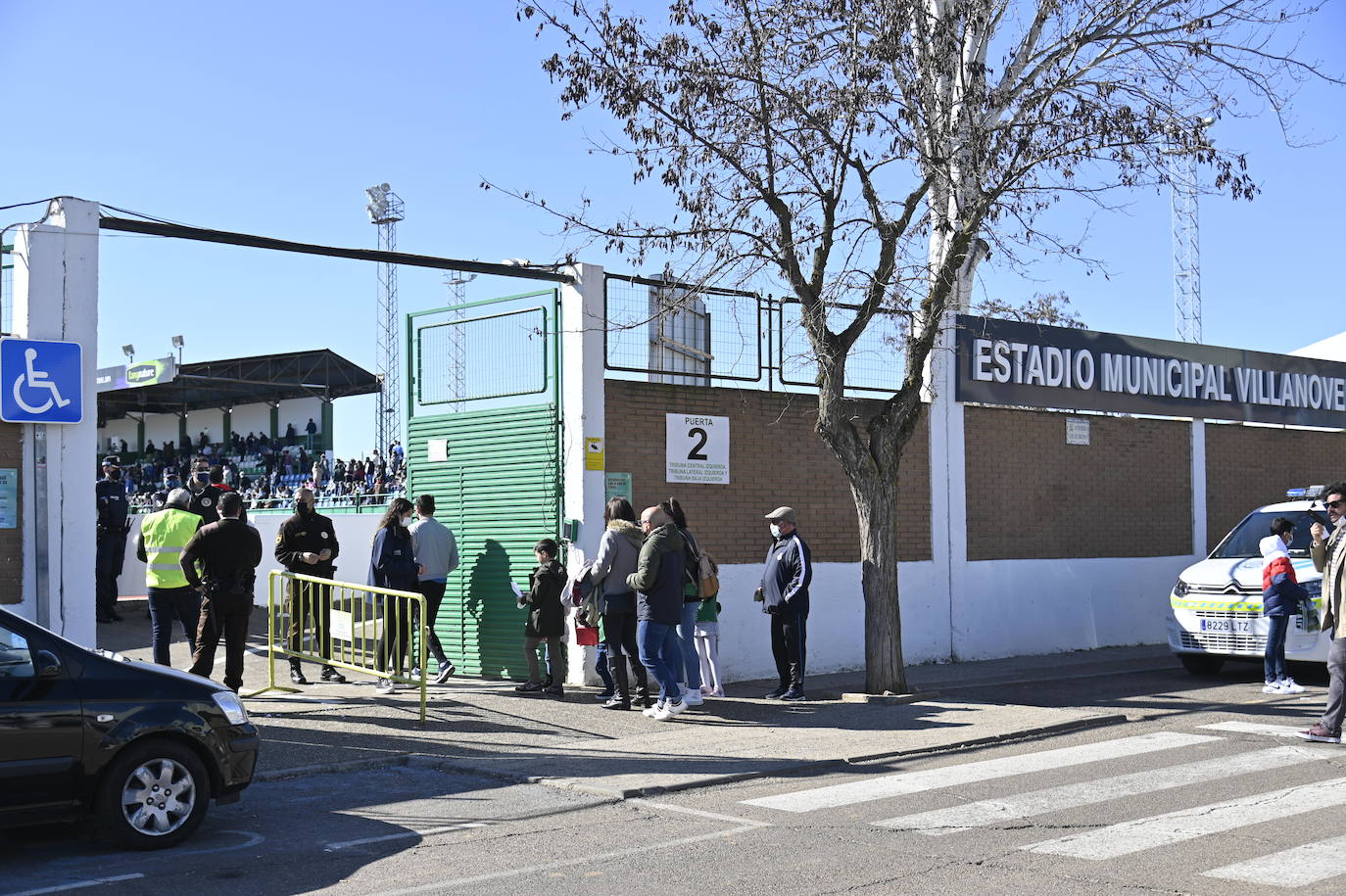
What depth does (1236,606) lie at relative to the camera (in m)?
14.2

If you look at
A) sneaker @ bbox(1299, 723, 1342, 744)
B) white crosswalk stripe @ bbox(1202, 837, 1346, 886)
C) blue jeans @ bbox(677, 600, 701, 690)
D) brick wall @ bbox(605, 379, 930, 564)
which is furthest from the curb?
brick wall @ bbox(605, 379, 930, 564)

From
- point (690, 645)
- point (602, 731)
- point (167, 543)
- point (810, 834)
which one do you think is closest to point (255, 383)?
point (167, 543)

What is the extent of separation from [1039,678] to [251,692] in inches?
333

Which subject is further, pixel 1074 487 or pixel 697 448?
pixel 1074 487

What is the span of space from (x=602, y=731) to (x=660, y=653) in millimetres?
1006

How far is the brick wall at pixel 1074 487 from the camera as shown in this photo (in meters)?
17.4

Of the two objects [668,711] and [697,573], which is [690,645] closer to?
[697,573]

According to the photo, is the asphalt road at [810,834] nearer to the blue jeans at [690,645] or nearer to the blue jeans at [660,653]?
the blue jeans at [660,653]

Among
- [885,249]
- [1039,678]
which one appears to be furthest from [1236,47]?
[1039,678]

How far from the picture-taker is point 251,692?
12.3 metres

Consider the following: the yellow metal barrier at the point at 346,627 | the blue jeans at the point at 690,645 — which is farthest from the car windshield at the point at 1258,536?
the yellow metal barrier at the point at 346,627

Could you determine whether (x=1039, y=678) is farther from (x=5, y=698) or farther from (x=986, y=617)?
(x=5, y=698)

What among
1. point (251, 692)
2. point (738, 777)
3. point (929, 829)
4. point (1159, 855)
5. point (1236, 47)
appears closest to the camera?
point (1159, 855)

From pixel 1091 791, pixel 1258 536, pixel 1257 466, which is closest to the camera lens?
pixel 1091 791
